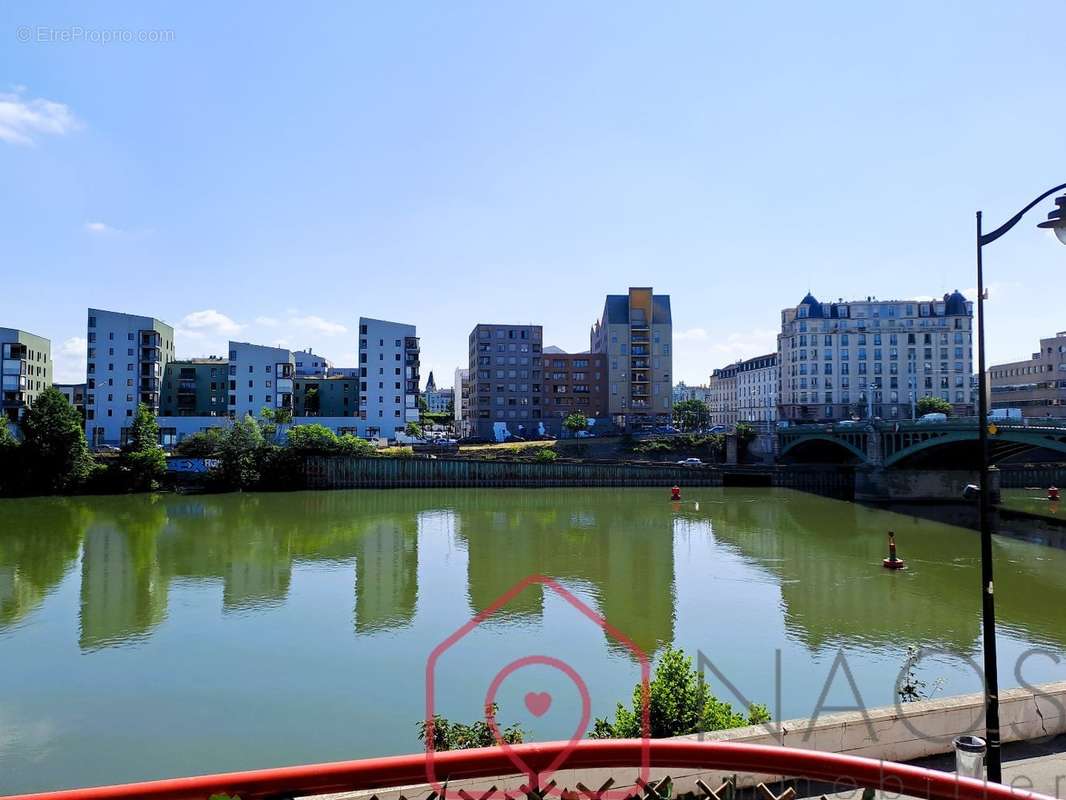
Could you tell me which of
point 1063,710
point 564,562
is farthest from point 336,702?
point 564,562

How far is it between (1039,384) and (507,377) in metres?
81.8

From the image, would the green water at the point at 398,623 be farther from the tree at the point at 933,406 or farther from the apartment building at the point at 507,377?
the apartment building at the point at 507,377

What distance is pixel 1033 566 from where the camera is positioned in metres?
35.4

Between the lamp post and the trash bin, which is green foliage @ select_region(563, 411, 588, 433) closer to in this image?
the lamp post

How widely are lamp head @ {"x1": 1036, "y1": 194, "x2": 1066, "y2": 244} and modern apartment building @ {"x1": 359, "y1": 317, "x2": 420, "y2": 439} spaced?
88.9 metres

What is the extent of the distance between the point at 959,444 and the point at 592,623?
149 feet

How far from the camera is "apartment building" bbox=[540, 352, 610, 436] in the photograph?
11075 centimetres

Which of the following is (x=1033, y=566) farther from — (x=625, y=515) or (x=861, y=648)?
(x=625, y=515)

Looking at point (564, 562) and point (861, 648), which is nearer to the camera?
point (861, 648)

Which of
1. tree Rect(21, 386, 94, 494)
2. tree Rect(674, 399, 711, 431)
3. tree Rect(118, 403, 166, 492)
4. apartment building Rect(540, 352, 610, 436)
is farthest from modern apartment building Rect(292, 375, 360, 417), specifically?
tree Rect(674, 399, 711, 431)

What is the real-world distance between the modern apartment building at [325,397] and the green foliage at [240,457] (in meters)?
28.3

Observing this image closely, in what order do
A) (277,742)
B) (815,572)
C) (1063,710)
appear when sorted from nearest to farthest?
(1063,710)
(277,742)
(815,572)

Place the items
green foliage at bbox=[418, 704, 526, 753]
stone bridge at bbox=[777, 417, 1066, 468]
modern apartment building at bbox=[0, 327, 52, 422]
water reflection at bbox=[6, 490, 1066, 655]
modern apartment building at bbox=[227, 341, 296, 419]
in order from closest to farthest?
green foliage at bbox=[418, 704, 526, 753] < water reflection at bbox=[6, 490, 1066, 655] < stone bridge at bbox=[777, 417, 1066, 468] < modern apartment building at bbox=[0, 327, 52, 422] < modern apartment building at bbox=[227, 341, 296, 419]

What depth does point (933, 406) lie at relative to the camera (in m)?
95.0
